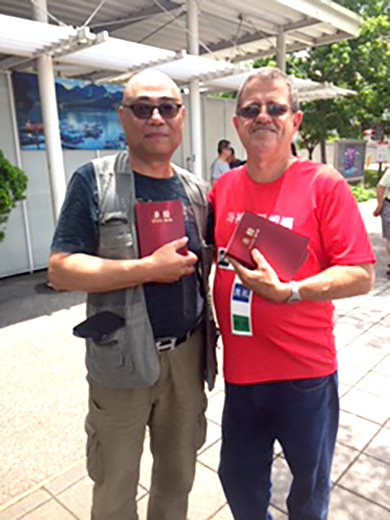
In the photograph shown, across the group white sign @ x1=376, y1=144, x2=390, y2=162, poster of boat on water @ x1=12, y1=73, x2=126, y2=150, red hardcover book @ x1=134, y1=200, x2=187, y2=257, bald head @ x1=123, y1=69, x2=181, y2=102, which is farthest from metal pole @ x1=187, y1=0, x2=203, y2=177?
white sign @ x1=376, y1=144, x2=390, y2=162

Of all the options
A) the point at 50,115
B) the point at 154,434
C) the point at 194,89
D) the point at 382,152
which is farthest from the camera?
the point at 382,152

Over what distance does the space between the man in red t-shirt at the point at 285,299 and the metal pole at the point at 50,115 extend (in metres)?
4.94

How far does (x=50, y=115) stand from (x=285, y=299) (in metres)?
5.47

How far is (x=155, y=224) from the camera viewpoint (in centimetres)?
165

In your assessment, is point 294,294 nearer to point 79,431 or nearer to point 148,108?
point 148,108

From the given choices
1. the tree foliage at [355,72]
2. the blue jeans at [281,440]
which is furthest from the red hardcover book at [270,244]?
the tree foliage at [355,72]

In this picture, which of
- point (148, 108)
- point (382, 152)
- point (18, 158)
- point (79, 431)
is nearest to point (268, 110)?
point (148, 108)

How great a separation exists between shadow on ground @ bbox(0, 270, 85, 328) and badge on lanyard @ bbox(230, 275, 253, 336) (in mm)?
4241

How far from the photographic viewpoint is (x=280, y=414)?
1.77 metres

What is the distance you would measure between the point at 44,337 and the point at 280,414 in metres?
3.69

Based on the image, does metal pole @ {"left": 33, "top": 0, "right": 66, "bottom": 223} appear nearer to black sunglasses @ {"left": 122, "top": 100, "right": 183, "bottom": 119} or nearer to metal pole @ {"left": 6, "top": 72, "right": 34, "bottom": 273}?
metal pole @ {"left": 6, "top": 72, "right": 34, "bottom": 273}

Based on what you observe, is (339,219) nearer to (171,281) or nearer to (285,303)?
(285,303)

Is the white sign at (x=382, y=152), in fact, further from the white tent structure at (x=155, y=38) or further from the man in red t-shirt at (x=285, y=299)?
the man in red t-shirt at (x=285, y=299)

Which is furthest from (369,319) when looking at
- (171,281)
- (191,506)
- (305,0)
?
(305,0)
